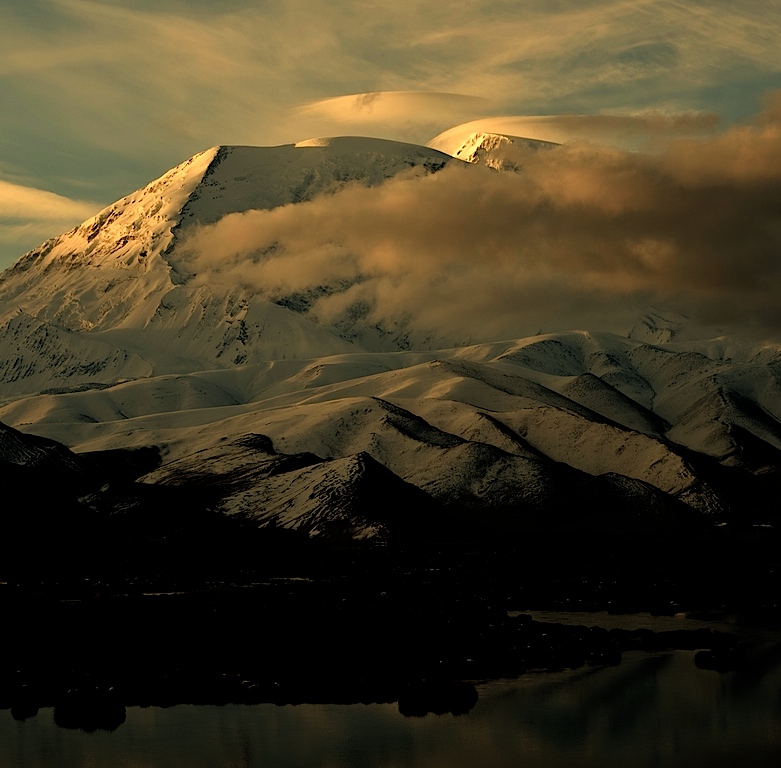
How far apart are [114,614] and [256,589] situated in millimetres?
20858

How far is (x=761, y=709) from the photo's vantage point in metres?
66.9

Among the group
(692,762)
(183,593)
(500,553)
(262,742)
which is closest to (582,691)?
(692,762)

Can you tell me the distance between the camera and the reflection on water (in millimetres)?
57188

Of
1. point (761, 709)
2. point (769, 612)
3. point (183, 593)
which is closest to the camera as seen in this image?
point (761, 709)

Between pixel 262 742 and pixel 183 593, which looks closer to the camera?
pixel 262 742

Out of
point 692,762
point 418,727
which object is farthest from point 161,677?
point 692,762

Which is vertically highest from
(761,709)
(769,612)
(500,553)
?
(761,709)

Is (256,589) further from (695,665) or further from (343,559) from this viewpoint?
(695,665)

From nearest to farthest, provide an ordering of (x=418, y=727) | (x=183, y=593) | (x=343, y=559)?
1. (x=418, y=727)
2. (x=183, y=593)
3. (x=343, y=559)

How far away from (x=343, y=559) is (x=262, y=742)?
89.8 meters

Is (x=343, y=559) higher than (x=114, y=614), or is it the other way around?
(x=114, y=614)

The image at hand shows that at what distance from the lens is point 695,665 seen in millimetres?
78062

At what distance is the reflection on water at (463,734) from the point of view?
188ft

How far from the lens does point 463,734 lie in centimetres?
6044
